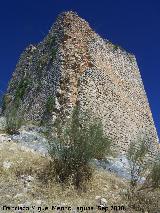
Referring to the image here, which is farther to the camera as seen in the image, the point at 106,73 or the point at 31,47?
the point at 31,47

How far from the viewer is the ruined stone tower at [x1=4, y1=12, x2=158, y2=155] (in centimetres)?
1652

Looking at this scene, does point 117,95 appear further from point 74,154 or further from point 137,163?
point 74,154

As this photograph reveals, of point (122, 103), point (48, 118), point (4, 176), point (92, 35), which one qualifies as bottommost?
point (4, 176)

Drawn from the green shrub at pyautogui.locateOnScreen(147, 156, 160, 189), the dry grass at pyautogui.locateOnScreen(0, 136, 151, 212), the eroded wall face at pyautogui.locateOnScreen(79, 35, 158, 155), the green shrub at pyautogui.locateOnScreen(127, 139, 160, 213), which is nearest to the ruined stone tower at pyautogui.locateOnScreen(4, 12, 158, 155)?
the eroded wall face at pyautogui.locateOnScreen(79, 35, 158, 155)

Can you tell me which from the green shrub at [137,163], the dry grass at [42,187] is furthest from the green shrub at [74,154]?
the green shrub at [137,163]

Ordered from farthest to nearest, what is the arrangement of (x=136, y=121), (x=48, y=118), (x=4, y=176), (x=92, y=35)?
(x=136, y=121) → (x=92, y=35) → (x=48, y=118) → (x=4, y=176)

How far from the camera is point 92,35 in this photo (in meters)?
18.2

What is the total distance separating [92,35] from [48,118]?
426 centimetres

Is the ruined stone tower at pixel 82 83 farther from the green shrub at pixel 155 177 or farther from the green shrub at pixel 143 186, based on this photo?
the green shrub at pixel 155 177

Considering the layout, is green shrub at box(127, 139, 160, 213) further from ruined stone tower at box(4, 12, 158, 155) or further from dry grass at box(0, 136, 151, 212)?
ruined stone tower at box(4, 12, 158, 155)

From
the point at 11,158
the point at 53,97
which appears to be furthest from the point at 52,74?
the point at 11,158

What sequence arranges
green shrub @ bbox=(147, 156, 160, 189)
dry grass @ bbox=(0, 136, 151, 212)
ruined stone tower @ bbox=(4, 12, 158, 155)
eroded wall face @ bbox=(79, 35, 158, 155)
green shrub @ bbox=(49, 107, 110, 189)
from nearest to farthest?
1. dry grass @ bbox=(0, 136, 151, 212)
2. green shrub @ bbox=(49, 107, 110, 189)
3. green shrub @ bbox=(147, 156, 160, 189)
4. ruined stone tower @ bbox=(4, 12, 158, 155)
5. eroded wall face @ bbox=(79, 35, 158, 155)

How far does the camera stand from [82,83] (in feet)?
54.8

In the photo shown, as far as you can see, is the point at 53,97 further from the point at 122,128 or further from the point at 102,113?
the point at 122,128
